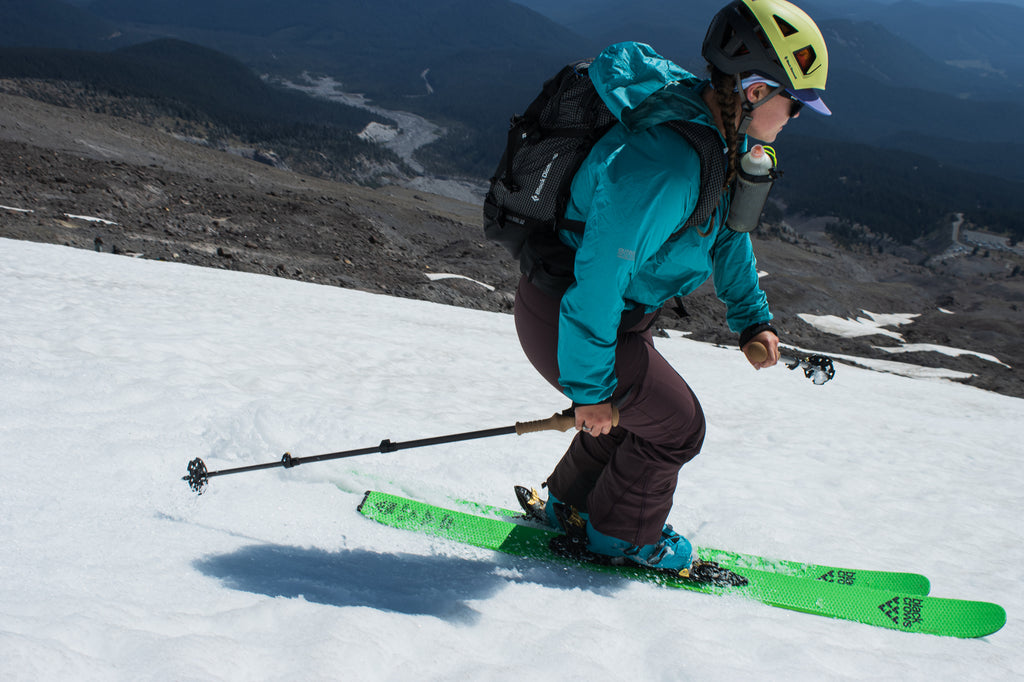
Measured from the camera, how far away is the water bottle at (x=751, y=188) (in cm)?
241

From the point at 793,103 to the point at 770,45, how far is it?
25cm

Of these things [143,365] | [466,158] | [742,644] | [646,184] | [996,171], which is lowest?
[466,158]

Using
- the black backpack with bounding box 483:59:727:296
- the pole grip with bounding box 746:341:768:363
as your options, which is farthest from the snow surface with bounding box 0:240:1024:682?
the black backpack with bounding box 483:59:727:296

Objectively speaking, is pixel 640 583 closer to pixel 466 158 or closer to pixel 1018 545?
pixel 1018 545

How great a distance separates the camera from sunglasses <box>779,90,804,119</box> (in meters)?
2.41

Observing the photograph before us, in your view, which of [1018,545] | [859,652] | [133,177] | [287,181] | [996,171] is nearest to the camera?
[859,652]

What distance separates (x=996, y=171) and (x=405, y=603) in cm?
15099

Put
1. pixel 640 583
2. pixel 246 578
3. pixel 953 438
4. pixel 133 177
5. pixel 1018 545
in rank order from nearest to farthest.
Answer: pixel 246 578 < pixel 640 583 < pixel 1018 545 < pixel 953 438 < pixel 133 177

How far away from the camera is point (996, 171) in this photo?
121 meters

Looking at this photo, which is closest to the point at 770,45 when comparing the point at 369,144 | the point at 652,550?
the point at 652,550

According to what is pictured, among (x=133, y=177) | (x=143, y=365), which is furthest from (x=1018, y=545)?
(x=133, y=177)

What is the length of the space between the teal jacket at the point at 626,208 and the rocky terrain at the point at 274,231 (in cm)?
1181

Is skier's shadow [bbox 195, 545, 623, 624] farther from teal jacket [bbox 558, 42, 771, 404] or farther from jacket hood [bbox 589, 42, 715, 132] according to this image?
jacket hood [bbox 589, 42, 715, 132]

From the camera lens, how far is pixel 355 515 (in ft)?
10.9
